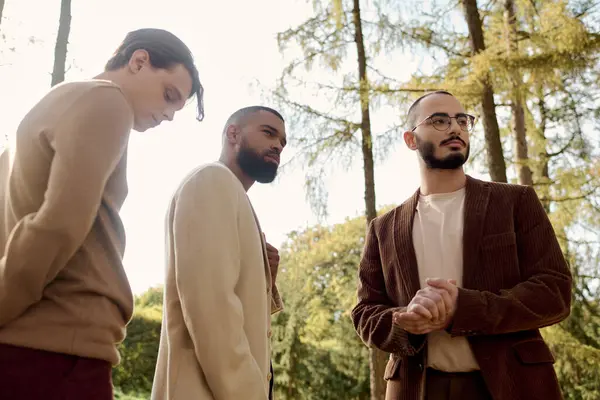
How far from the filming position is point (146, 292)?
16.5 metres

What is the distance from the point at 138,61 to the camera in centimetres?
171

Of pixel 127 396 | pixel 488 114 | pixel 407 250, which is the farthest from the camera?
A: pixel 127 396

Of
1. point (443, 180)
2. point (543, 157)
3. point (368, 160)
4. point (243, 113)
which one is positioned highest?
point (543, 157)

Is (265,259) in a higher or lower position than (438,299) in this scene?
higher

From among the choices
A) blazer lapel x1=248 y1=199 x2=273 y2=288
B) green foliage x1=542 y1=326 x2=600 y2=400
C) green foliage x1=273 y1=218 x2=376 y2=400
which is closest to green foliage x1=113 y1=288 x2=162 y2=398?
green foliage x1=273 y1=218 x2=376 y2=400

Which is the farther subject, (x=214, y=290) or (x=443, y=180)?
(x=443, y=180)

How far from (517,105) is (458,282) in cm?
770

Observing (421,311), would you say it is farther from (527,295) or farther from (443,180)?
(443,180)

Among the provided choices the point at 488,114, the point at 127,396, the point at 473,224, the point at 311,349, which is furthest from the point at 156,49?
the point at 311,349

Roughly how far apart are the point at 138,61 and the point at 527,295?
5.05 feet

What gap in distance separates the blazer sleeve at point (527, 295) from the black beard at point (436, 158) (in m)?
0.32

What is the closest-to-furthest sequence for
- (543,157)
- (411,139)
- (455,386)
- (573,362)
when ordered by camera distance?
(455,386)
(411,139)
(573,362)
(543,157)

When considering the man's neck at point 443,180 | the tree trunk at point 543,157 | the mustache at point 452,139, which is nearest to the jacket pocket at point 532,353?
the man's neck at point 443,180

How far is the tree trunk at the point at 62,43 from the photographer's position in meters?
5.23
